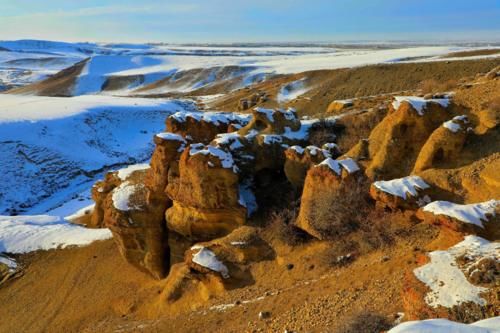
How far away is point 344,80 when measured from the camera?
6266 centimetres

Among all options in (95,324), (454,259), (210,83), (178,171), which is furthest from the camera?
(210,83)

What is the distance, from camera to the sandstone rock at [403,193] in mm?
11656

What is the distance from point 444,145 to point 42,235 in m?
19.6

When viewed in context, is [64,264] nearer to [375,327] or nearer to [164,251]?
[164,251]

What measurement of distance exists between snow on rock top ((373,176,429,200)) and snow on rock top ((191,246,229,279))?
5253 millimetres

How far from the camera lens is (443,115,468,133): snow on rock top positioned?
12998mm

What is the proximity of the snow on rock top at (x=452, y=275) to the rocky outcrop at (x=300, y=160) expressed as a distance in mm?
7293

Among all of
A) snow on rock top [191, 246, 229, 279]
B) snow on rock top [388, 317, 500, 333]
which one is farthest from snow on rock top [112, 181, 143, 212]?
snow on rock top [388, 317, 500, 333]

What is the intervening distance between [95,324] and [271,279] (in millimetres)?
6948

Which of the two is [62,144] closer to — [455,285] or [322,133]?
[322,133]

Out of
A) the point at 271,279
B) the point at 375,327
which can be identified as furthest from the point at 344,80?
the point at 375,327

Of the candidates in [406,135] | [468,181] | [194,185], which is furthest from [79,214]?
[468,181]

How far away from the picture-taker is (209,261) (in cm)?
1356

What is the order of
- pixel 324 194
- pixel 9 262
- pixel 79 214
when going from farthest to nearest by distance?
pixel 79 214 → pixel 9 262 → pixel 324 194
